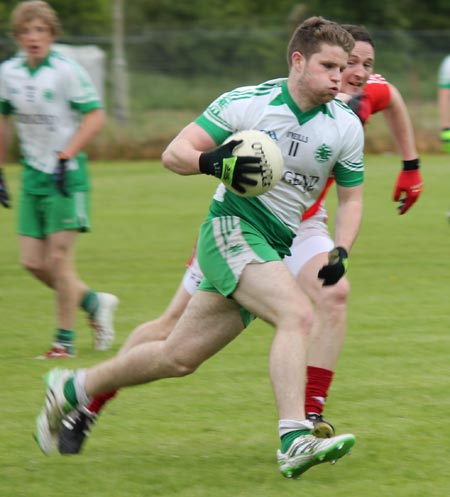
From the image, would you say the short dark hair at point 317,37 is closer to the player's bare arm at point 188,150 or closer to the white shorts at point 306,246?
the player's bare arm at point 188,150

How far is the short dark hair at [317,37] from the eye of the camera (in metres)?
5.16

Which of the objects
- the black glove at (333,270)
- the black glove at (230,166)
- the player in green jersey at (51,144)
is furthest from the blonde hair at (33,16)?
the black glove at (333,270)

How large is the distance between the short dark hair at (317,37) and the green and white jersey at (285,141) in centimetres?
18

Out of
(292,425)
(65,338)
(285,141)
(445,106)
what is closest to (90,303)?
(65,338)

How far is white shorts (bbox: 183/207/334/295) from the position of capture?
5.96 meters

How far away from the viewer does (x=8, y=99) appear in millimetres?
7824

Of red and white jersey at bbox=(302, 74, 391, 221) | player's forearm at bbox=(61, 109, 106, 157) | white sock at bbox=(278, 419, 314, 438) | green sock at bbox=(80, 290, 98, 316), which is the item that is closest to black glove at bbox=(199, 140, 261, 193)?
white sock at bbox=(278, 419, 314, 438)

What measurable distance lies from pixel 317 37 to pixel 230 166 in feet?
2.39

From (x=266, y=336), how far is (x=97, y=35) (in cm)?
2415

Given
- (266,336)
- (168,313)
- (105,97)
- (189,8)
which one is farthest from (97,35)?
(168,313)

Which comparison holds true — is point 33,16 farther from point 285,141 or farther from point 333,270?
point 333,270

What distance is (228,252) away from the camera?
16.9ft

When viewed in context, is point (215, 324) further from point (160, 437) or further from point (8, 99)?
point (8, 99)

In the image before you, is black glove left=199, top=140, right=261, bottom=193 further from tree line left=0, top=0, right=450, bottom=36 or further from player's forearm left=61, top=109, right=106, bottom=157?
tree line left=0, top=0, right=450, bottom=36
